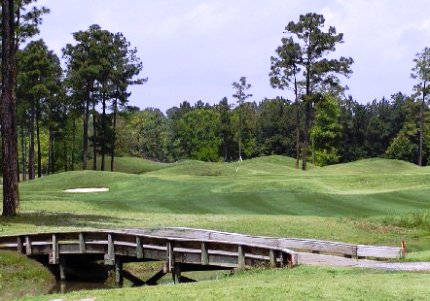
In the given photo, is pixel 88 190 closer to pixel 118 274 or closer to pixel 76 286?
pixel 76 286

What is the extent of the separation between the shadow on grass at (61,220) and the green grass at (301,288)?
1861 centimetres

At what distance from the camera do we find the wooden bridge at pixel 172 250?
23031mm

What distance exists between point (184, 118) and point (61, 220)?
118m

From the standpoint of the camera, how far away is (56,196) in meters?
55.8

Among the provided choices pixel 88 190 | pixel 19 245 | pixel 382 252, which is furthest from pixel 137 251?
pixel 88 190

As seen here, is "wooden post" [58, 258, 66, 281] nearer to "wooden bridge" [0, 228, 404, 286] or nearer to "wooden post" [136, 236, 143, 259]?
"wooden bridge" [0, 228, 404, 286]

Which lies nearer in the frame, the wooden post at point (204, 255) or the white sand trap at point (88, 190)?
the wooden post at point (204, 255)

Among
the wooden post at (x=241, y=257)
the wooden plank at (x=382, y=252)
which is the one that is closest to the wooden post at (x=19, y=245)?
the wooden post at (x=241, y=257)

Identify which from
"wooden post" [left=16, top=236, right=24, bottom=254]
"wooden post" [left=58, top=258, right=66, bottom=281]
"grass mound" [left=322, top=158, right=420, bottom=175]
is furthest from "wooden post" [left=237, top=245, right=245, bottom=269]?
"grass mound" [left=322, top=158, right=420, bottom=175]

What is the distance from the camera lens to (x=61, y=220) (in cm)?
3941

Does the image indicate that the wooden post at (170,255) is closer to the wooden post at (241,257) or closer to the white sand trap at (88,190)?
the wooden post at (241,257)

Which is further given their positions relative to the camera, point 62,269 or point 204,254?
point 62,269

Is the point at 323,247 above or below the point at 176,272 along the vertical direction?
above

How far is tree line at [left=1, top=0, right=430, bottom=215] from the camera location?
6092 cm
